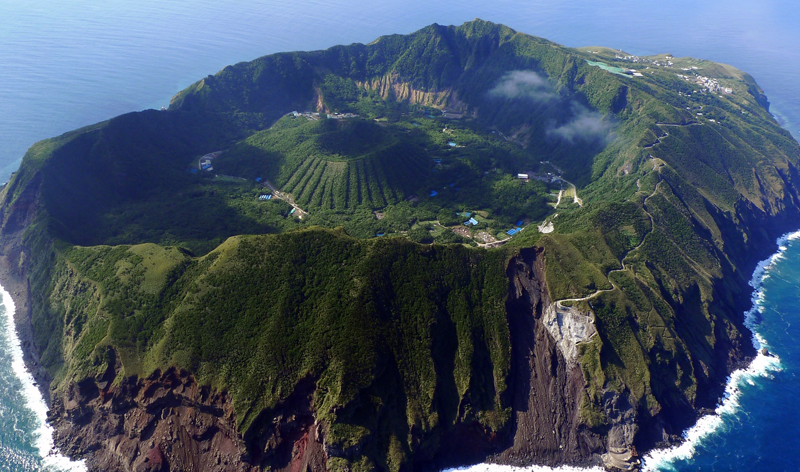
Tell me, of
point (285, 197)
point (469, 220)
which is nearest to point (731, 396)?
point (469, 220)

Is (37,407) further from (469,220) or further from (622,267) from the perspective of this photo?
(622,267)

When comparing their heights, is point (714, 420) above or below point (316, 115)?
below

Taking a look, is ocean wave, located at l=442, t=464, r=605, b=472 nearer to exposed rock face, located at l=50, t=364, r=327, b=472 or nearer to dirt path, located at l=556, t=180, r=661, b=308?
exposed rock face, located at l=50, t=364, r=327, b=472

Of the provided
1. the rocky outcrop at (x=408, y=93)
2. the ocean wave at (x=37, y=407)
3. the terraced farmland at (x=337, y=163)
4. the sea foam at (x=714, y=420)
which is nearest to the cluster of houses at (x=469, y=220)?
the terraced farmland at (x=337, y=163)

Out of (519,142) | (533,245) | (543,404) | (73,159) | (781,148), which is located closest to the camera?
(543,404)

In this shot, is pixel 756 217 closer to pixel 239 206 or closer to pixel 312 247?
pixel 312 247

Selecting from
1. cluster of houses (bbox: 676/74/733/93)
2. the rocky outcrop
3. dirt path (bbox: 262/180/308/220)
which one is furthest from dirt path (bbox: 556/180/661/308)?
the rocky outcrop

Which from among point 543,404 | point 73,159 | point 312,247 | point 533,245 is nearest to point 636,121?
point 533,245
